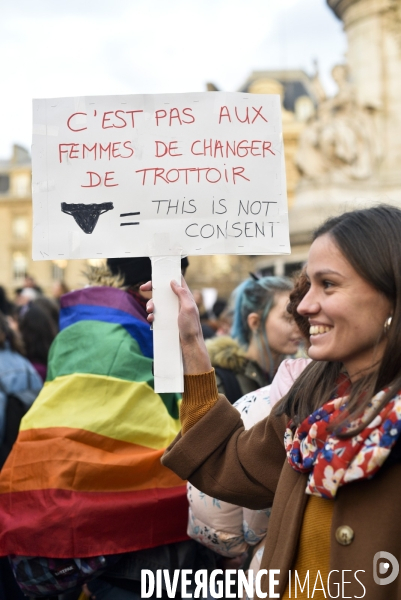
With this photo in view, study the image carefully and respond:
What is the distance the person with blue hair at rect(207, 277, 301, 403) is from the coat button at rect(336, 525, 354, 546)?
1.72 meters

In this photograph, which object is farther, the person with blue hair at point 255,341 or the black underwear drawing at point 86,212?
the person with blue hair at point 255,341

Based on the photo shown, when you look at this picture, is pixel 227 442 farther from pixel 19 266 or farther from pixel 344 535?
pixel 19 266

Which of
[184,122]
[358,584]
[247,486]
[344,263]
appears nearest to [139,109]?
[184,122]

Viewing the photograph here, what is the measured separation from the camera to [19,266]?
5388cm

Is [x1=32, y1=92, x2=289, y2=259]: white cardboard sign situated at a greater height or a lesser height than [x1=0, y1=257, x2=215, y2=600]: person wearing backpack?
greater

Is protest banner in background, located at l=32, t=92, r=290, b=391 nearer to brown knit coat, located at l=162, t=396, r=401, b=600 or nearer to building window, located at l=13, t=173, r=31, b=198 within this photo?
brown knit coat, located at l=162, t=396, r=401, b=600

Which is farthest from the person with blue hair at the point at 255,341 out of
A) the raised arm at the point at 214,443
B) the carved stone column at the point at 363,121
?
the carved stone column at the point at 363,121

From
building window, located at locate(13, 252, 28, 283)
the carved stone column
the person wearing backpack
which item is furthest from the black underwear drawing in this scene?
building window, located at locate(13, 252, 28, 283)

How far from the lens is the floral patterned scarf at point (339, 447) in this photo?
1.76 metres

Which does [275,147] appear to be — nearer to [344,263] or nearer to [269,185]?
[269,185]

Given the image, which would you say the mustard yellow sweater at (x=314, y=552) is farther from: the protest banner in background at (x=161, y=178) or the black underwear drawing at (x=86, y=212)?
the black underwear drawing at (x=86, y=212)

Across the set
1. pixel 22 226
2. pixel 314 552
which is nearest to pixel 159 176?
pixel 314 552

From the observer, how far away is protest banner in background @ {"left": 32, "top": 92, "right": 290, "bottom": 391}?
2.48m

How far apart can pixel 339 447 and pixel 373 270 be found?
428 mm
